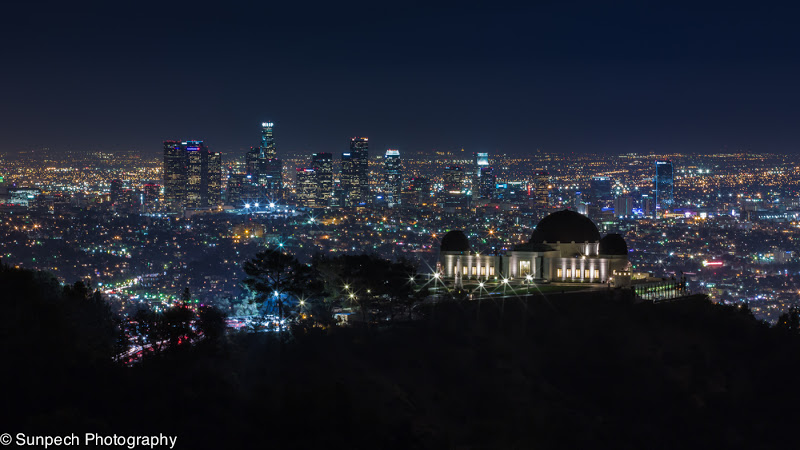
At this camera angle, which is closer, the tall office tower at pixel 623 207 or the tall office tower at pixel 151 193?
the tall office tower at pixel 623 207

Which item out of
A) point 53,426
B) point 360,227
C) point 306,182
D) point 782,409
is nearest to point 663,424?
point 782,409

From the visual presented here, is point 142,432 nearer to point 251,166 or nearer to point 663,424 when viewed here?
point 663,424

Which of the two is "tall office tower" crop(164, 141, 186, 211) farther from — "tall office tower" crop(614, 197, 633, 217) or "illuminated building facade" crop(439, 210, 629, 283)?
"illuminated building facade" crop(439, 210, 629, 283)

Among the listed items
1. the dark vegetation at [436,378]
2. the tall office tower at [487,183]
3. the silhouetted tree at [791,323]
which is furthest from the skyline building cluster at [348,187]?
the dark vegetation at [436,378]

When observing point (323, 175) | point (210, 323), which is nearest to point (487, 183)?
point (323, 175)

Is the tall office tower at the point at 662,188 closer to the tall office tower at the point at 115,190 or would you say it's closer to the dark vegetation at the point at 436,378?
the tall office tower at the point at 115,190

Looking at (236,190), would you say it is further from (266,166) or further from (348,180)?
(348,180)

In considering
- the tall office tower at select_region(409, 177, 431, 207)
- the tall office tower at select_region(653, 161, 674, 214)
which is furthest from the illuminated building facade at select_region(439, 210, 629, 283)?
the tall office tower at select_region(653, 161, 674, 214)
